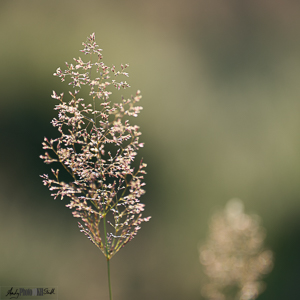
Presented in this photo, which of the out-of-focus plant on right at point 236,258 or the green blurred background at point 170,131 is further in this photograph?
the green blurred background at point 170,131

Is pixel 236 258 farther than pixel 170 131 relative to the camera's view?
No

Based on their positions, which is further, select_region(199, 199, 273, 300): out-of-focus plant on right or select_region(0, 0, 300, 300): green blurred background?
select_region(0, 0, 300, 300): green blurred background

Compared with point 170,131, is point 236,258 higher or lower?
lower

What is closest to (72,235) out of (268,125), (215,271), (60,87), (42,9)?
(60,87)
